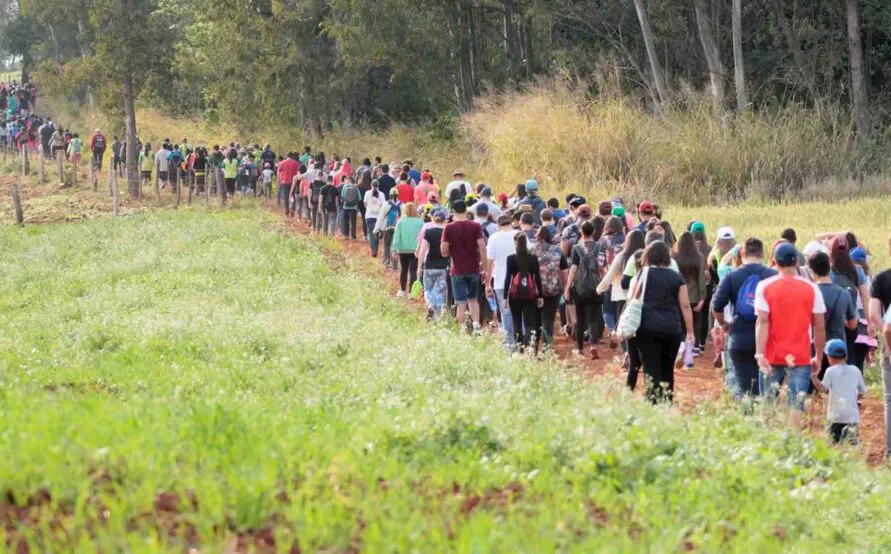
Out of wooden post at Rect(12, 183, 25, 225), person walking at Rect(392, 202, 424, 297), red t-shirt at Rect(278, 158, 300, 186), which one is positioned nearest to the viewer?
person walking at Rect(392, 202, 424, 297)

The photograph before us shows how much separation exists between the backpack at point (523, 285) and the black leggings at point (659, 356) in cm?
358

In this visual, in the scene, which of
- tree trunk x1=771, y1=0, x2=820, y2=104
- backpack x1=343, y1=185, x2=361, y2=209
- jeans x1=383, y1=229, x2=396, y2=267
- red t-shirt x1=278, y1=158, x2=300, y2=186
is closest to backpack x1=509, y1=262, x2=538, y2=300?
jeans x1=383, y1=229, x2=396, y2=267

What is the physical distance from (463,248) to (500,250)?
0.71m

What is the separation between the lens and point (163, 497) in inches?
237

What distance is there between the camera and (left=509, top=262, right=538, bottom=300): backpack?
14469mm

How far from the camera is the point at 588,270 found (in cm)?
1519

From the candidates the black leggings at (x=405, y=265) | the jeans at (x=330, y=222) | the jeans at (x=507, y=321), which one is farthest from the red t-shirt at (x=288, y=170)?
the jeans at (x=507, y=321)

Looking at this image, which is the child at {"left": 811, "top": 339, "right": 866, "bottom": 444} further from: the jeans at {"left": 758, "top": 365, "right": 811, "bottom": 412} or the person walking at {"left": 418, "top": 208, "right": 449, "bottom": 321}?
the person walking at {"left": 418, "top": 208, "right": 449, "bottom": 321}

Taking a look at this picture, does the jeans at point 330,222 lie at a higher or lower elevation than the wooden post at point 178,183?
lower

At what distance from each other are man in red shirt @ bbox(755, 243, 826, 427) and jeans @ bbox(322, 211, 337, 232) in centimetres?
1820

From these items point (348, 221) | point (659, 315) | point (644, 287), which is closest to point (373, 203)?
point (348, 221)

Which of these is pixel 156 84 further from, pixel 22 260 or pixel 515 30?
pixel 22 260

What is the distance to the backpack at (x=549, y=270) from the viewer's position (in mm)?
14984

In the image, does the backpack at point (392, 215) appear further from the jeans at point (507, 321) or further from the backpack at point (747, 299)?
the backpack at point (747, 299)
